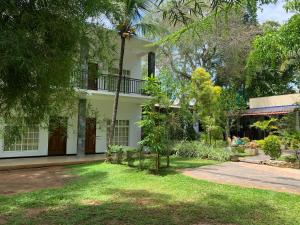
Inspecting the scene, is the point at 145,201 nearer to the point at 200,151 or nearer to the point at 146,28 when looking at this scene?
the point at 146,28

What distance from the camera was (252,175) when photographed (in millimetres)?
12180

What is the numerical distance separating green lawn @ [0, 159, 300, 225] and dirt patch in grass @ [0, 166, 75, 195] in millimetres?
691

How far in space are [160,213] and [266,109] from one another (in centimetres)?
1966

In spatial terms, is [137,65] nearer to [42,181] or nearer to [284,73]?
[42,181]

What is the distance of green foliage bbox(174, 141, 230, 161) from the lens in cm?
1636

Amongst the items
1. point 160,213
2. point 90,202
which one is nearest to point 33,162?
point 90,202

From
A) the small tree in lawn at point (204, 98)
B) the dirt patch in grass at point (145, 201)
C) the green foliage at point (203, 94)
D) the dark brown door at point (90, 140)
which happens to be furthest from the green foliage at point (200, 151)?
the dirt patch in grass at point (145, 201)

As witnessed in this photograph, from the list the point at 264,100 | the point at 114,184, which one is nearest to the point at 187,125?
the point at 264,100

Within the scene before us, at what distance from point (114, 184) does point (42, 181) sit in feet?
8.48

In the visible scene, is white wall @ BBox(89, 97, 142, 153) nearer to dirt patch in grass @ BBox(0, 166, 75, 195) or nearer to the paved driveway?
dirt patch in grass @ BBox(0, 166, 75, 195)

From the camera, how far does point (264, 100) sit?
84.8ft

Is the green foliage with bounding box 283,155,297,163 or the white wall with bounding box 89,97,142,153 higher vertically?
the white wall with bounding box 89,97,142,153

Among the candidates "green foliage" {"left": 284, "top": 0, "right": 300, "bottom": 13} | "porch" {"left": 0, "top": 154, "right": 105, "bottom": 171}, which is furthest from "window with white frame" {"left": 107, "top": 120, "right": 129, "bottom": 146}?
"green foliage" {"left": 284, "top": 0, "right": 300, "bottom": 13}

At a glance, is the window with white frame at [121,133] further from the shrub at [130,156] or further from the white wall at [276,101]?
the white wall at [276,101]
